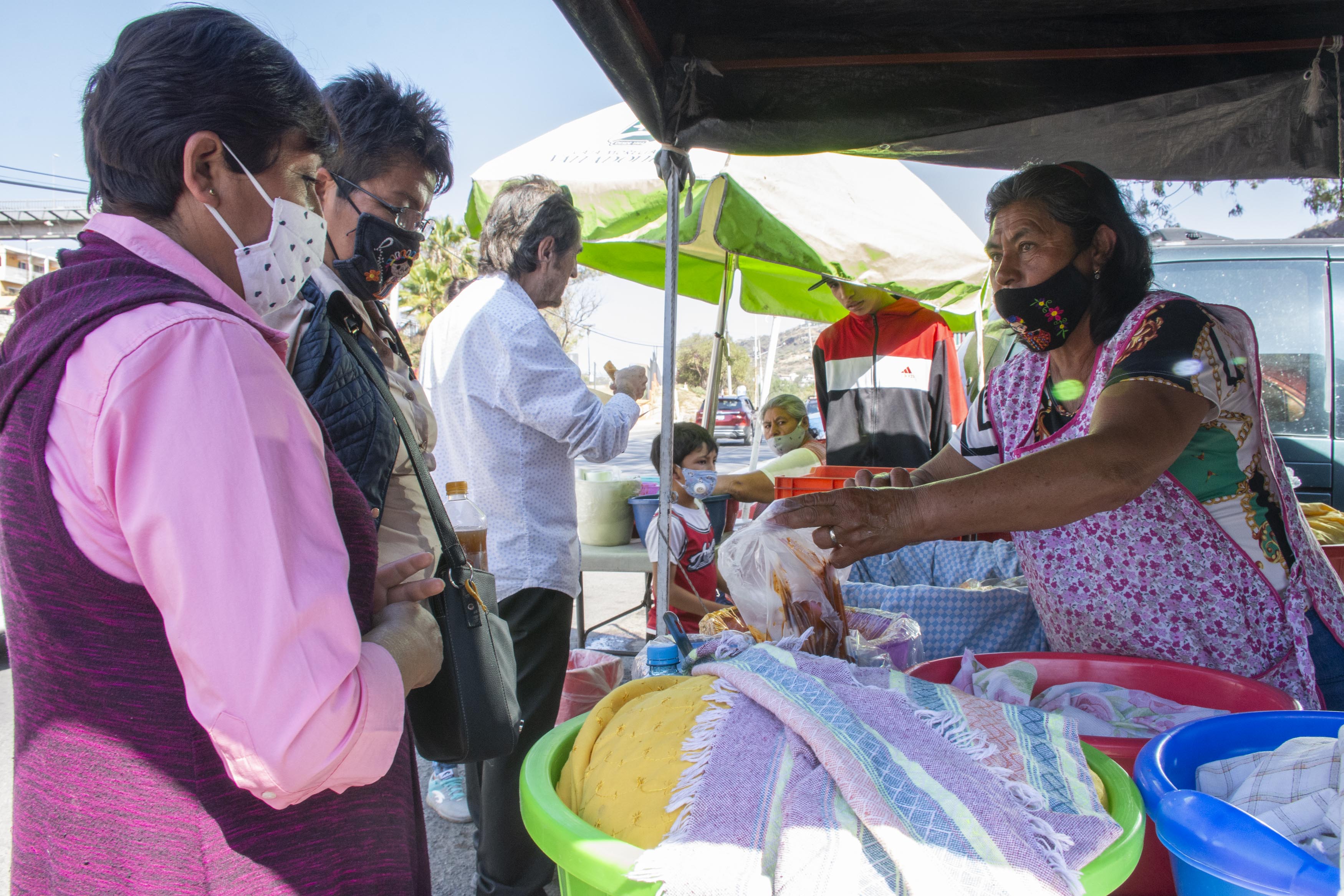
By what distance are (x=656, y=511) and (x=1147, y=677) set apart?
2.50 m

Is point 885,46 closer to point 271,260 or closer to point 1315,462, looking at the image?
point 271,260

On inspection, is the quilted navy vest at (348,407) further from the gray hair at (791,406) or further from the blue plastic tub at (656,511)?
the gray hair at (791,406)

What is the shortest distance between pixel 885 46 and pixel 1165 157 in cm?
100

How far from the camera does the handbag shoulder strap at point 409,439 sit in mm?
1393

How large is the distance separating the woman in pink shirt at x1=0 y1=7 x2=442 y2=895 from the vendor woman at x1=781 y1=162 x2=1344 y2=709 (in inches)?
35.4

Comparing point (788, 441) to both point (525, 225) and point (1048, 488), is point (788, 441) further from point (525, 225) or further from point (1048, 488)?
point (1048, 488)

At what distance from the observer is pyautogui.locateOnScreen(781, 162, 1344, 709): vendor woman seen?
1.38 meters

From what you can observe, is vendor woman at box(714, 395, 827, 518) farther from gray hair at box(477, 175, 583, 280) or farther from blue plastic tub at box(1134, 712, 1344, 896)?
blue plastic tub at box(1134, 712, 1344, 896)

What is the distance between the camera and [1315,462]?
4.49 m

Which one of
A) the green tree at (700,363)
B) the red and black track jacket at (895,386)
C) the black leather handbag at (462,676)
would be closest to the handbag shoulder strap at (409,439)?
the black leather handbag at (462,676)

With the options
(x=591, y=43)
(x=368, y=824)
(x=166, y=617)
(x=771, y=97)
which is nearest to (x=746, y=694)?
(x=368, y=824)

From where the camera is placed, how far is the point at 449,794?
3193mm

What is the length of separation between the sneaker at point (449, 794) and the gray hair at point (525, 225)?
196 centimetres

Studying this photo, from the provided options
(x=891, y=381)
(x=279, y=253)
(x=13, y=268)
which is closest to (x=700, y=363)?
(x=13, y=268)
